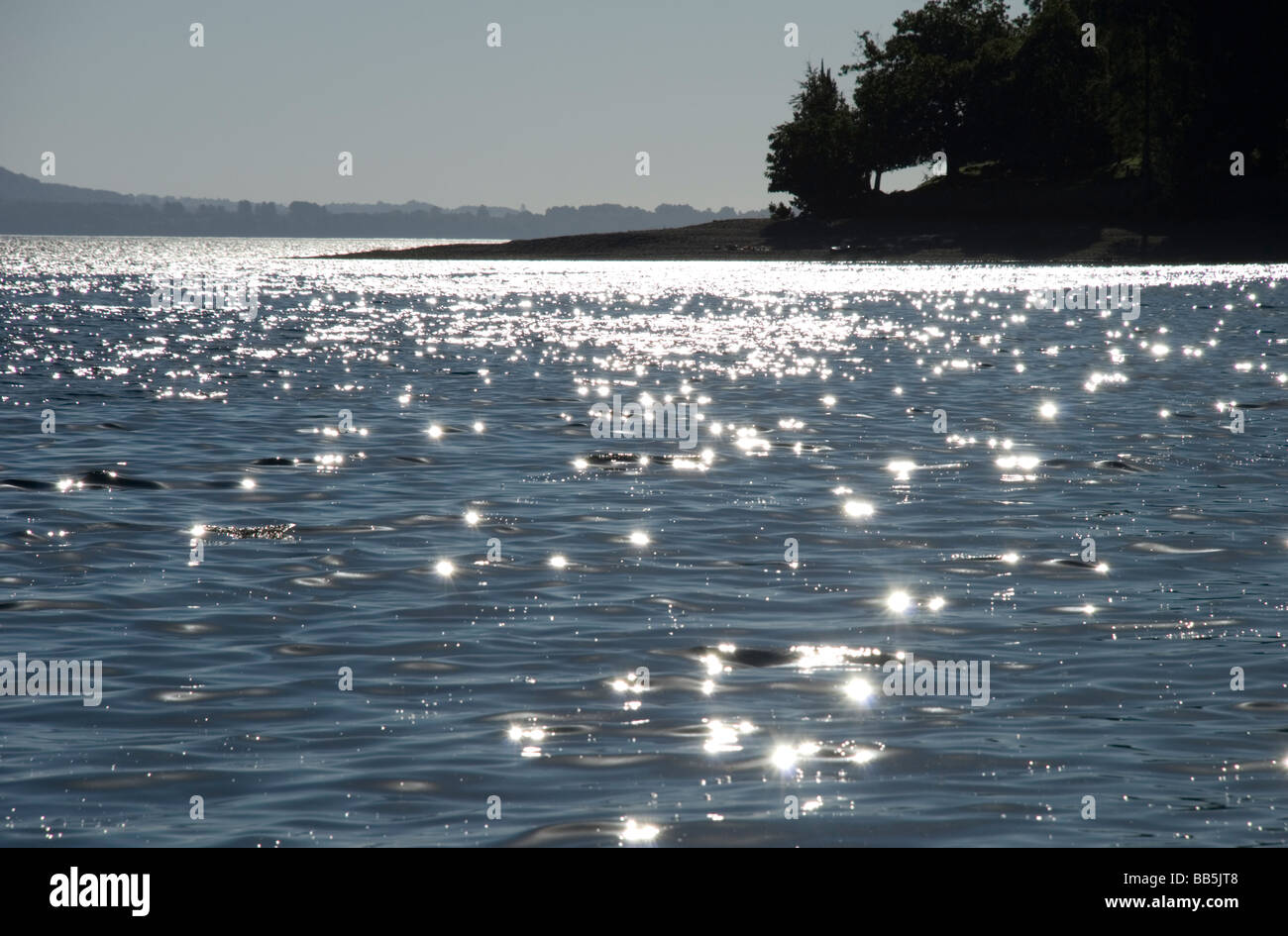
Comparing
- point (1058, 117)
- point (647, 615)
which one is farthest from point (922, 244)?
point (647, 615)

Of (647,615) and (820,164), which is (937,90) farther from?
(647,615)

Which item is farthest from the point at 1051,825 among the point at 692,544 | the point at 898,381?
the point at 898,381

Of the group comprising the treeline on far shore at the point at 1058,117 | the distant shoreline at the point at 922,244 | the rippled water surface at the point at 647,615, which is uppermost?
the treeline on far shore at the point at 1058,117

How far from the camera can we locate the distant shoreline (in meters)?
102

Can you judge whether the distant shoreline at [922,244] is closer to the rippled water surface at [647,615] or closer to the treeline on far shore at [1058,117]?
the treeline on far shore at [1058,117]

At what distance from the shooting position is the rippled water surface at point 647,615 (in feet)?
25.4

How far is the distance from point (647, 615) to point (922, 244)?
111 m

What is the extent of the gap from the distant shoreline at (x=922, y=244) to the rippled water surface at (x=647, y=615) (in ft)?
255

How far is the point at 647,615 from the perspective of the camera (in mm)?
11836

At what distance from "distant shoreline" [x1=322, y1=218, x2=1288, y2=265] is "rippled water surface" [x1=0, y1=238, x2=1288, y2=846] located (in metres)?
77.7

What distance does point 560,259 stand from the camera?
152875 mm

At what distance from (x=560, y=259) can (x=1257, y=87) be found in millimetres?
71767

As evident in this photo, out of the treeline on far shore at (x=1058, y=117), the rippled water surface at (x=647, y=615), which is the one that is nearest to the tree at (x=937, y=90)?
the treeline on far shore at (x=1058, y=117)
